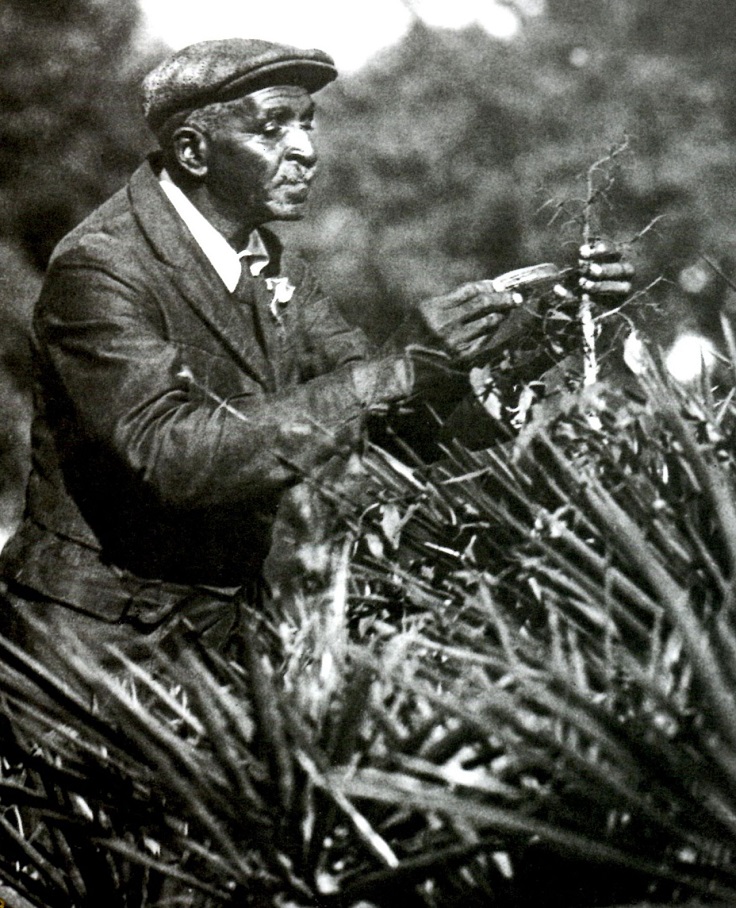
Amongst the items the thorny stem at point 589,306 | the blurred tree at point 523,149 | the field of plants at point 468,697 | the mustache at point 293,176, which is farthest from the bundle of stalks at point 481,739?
the blurred tree at point 523,149

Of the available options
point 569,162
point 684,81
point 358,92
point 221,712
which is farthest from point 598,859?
point 358,92

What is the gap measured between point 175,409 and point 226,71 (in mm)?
626

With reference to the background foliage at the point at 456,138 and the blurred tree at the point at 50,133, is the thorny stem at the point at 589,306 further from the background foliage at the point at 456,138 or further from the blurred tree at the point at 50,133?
the blurred tree at the point at 50,133

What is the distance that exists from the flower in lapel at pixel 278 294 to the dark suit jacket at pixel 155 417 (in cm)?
2

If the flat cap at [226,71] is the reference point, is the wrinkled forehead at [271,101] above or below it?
below

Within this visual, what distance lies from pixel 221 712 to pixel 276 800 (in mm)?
241

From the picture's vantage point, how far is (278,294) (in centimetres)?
241

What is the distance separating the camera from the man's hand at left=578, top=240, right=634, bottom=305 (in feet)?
6.56

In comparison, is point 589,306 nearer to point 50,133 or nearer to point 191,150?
point 191,150

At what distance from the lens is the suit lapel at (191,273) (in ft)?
7.24

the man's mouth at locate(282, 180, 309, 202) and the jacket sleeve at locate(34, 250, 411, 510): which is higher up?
the man's mouth at locate(282, 180, 309, 202)

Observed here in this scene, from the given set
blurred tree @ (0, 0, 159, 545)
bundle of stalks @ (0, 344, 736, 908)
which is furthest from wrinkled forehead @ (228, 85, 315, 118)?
blurred tree @ (0, 0, 159, 545)

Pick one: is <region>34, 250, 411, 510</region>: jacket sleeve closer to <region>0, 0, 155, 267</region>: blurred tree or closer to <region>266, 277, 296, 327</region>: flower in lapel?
<region>266, 277, 296, 327</region>: flower in lapel

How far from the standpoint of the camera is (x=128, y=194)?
228cm
